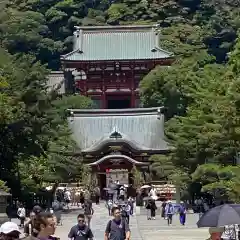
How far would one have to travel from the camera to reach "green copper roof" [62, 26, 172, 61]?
63406 mm

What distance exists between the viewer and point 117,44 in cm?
6550

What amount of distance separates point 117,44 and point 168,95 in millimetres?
11824

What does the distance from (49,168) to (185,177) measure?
631cm

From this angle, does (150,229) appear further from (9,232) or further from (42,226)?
(9,232)

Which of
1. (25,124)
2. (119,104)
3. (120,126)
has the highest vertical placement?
(119,104)

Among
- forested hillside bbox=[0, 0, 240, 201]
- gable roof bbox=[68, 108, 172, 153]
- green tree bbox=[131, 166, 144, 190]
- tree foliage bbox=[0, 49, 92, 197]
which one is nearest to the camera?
forested hillside bbox=[0, 0, 240, 201]

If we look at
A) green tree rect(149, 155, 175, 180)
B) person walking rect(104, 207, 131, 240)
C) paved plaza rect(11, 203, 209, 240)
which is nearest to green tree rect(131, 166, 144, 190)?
green tree rect(149, 155, 175, 180)

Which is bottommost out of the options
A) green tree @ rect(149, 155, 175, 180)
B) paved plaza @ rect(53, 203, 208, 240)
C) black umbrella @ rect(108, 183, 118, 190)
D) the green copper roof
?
paved plaza @ rect(53, 203, 208, 240)

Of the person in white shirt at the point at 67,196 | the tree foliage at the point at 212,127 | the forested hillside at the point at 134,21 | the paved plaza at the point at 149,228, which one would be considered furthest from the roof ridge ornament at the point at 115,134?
the forested hillside at the point at 134,21

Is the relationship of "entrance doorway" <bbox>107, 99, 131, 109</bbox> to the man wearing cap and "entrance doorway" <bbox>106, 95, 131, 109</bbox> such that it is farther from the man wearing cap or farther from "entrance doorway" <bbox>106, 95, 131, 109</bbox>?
the man wearing cap

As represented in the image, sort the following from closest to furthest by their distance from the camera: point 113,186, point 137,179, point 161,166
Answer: point 161,166
point 113,186
point 137,179

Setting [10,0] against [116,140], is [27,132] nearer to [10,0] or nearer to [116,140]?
[116,140]

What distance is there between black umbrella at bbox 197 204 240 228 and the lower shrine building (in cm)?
3977

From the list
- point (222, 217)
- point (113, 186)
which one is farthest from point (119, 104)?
point (222, 217)
